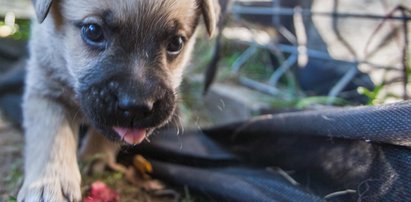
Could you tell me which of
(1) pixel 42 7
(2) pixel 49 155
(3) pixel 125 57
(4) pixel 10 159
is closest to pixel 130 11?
(3) pixel 125 57

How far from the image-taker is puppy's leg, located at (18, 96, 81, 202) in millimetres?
1735

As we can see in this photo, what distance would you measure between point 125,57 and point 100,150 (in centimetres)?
73

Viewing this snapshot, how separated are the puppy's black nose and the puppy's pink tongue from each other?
129 millimetres

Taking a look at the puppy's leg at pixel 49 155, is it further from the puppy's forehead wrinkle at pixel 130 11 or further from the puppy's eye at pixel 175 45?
the puppy's eye at pixel 175 45

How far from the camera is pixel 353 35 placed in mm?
2992

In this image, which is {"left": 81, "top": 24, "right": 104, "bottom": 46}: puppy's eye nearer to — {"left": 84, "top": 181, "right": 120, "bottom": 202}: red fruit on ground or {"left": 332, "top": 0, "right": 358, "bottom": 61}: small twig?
{"left": 84, "top": 181, "right": 120, "bottom": 202}: red fruit on ground

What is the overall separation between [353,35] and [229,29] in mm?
1595

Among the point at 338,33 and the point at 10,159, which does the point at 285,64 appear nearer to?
the point at 338,33

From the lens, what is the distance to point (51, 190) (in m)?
1.72

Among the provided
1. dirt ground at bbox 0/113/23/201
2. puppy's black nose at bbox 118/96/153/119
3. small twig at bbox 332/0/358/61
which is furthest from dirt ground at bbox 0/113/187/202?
small twig at bbox 332/0/358/61

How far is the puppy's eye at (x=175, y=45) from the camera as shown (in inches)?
78.5

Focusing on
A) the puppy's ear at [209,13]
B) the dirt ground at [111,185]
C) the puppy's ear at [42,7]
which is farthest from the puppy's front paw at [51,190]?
the puppy's ear at [209,13]

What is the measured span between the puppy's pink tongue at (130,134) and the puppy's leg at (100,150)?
54 centimetres

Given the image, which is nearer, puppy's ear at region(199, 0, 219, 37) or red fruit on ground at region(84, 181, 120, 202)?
red fruit on ground at region(84, 181, 120, 202)
